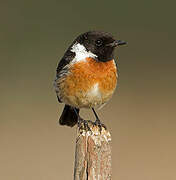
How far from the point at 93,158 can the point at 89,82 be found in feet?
2.83

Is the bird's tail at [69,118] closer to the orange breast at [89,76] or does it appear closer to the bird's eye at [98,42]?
the orange breast at [89,76]

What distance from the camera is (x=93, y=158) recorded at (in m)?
2.86

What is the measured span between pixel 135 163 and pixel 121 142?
21 cm

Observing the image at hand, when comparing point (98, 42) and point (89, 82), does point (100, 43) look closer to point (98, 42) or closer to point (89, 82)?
point (98, 42)

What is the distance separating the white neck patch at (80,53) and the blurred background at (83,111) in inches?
47.9

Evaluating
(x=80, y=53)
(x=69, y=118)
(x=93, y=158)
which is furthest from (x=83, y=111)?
(x=93, y=158)

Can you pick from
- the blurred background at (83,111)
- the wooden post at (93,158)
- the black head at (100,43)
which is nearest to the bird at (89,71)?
the black head at (100,43)

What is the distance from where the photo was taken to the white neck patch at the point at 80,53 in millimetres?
3729

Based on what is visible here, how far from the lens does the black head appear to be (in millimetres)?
3662

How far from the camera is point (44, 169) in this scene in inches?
192

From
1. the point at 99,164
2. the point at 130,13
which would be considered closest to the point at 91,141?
the point at 99,164

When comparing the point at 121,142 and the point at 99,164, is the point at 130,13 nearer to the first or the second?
the point at 121,142

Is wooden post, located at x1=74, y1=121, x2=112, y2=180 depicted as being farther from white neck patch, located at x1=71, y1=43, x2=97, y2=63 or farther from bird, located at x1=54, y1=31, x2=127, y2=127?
white neck patch, located at x1=71, y1=43, x2=97, y2=63

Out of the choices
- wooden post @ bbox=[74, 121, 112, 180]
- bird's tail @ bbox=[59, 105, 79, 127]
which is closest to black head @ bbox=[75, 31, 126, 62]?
bird's tail @ bbox=[59, 105, 79, 127]
